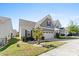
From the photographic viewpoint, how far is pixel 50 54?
757 centimetres

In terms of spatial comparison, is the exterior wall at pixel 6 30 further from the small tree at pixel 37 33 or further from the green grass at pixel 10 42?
the small tree at pixel 37 33

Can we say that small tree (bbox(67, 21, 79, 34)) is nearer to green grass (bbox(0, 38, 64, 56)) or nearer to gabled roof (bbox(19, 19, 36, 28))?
green grass (bbox(0, 38, 64, 56))

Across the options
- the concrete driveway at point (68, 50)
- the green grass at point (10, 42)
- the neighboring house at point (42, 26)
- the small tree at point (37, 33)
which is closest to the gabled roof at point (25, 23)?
the neighboring house at point (42, 26)

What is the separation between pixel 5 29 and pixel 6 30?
1.9 inches

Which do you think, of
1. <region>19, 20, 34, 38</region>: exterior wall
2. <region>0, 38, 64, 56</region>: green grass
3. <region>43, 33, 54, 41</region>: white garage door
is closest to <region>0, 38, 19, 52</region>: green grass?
<region>0, 38, 64, 56</region>: green grass

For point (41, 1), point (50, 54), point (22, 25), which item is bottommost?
point (50, 54)

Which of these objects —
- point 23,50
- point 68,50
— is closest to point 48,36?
point 68,50

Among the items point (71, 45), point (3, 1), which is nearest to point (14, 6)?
point (3, 1)

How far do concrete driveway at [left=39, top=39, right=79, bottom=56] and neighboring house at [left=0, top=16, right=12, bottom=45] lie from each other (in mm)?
915

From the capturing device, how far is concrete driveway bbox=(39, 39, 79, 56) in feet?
24.8

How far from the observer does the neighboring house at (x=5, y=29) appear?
7656mm

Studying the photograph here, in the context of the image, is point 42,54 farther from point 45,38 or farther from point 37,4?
point 37,4

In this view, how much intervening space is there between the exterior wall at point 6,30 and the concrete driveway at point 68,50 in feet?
3.00

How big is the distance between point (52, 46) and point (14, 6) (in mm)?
1224
